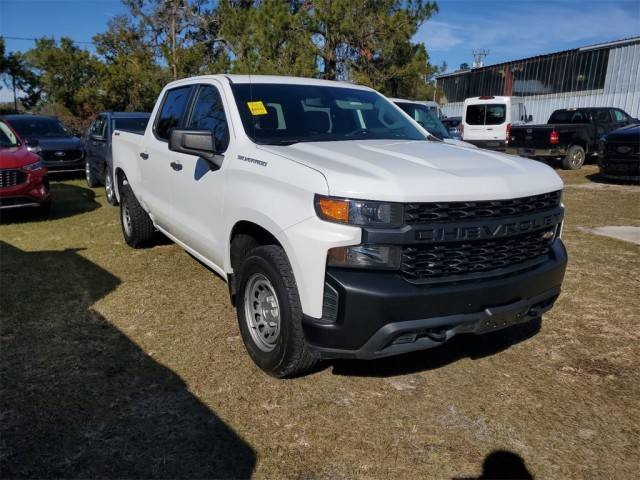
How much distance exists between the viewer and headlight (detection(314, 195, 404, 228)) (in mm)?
2564

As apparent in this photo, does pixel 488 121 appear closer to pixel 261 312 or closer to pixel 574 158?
pixel 574 158

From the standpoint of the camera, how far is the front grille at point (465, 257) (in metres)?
2.63

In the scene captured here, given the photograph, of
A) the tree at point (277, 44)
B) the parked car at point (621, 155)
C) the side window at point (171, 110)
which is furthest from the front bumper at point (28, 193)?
the parked car at point (621, 155)

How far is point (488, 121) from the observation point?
17.3 metres

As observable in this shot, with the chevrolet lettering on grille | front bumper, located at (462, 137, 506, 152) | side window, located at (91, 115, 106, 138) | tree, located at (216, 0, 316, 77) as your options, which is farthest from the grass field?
tree, located at (216, 0, 316, 77)

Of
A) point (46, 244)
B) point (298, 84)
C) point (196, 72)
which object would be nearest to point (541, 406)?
point (298, 84)

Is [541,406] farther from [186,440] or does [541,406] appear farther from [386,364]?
[186,440]

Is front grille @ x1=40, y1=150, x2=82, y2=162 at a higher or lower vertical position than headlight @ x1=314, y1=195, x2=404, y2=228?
lower

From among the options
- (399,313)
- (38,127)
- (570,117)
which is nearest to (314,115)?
(399,313)

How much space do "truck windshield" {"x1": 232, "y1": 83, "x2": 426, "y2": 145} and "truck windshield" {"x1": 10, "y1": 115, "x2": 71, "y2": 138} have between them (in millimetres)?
10465

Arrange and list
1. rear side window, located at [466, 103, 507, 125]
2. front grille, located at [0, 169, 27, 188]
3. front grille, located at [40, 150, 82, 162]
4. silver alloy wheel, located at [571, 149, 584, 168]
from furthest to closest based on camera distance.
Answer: rear side window, located at [466, 103, 507, 125]
silver alloy wheel, located at [571, 149, 584, 168]
front grille, located at [40, 150, 82, 162]
front grille, located at [0, 169, 27, 188]

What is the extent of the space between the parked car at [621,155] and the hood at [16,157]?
12057mm

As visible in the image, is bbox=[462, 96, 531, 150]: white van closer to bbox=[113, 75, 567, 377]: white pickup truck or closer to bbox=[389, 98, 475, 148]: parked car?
bbox=[389, 98, 475, 148]: parked car

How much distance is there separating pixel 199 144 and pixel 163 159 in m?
1.42
